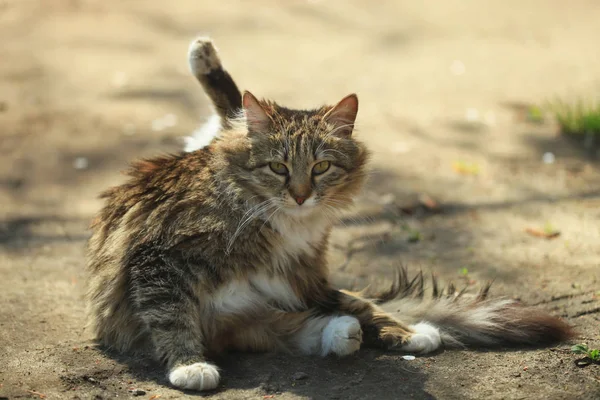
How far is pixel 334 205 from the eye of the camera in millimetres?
4133

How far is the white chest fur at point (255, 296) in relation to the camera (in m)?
3.93

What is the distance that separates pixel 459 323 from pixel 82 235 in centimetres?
293

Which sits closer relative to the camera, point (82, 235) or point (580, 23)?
point (82, 235)

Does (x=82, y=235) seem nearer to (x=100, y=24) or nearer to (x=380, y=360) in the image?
(x=380, y=360)

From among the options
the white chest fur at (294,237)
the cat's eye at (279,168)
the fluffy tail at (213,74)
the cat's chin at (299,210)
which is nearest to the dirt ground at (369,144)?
the white chest fur at (294,237)

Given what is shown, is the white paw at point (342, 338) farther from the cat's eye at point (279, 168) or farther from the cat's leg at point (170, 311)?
the cat's eye at point (279, 168)

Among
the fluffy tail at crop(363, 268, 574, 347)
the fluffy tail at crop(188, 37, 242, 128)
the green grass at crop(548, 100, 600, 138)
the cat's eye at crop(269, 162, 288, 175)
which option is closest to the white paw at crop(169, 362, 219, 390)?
the cat's eye at crop(269, 162, 288, 175)

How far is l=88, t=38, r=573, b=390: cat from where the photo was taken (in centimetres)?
388

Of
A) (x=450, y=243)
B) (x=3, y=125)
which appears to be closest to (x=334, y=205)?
(x=450, y=243)

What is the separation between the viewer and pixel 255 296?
403 centimetres

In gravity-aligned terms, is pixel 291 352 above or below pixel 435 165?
below

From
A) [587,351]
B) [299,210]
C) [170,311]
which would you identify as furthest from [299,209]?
[587,351]

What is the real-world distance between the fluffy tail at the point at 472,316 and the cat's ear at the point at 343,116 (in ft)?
3.29

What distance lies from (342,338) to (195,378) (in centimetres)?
80
